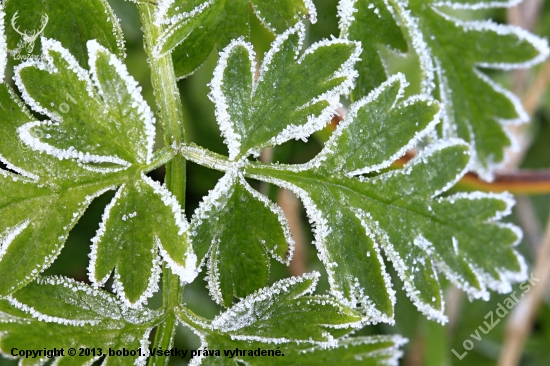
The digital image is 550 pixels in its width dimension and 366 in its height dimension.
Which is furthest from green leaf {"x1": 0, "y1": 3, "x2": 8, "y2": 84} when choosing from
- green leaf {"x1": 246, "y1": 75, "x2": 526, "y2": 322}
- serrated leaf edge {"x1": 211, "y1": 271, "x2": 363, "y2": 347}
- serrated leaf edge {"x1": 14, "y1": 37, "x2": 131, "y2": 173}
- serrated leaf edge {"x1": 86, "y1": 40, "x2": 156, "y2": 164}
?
serrated leaf edge {"x1": 211, "y1": 271, "x2": 363, "y2": 347}

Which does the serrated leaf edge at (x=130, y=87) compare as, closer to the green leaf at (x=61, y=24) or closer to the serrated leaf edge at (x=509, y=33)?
the green leaf at (x=61, y=24)

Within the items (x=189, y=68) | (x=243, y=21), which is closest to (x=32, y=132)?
(x=189, y=68)

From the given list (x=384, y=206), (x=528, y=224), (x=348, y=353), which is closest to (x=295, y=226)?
(x=348, y=353)

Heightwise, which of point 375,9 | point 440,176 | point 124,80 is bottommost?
point 440,176

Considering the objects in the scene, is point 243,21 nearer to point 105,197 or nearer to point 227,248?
point 227,248

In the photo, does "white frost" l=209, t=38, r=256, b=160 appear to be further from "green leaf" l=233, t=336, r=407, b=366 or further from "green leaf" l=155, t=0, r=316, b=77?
"green leaf" l=233, t=336, r=407, b=366

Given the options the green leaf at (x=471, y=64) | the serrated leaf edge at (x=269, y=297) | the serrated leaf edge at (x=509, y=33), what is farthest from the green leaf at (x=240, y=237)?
the serrated leaf edge at (x=509, y=33)

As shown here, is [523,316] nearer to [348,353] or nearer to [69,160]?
[348,353]
